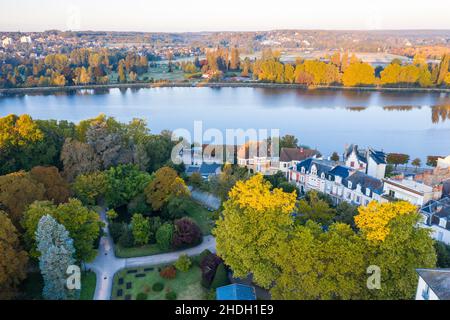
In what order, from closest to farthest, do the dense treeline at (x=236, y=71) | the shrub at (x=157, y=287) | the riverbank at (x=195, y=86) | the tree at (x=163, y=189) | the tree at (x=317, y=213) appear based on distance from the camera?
the shrub at (x=157, y=287)
the tree at (x=317, y=213)
the tree at (x=163, y=189)
the riverbank at (x=195, y=86)
the dense treeline at (x=236, y=71)

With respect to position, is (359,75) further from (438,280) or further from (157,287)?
(438,280)

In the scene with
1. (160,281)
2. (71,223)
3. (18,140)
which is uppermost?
(18,140)

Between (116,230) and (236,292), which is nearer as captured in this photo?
(236,292)

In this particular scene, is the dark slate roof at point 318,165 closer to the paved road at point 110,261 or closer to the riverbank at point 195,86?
the paved road at point 110,261

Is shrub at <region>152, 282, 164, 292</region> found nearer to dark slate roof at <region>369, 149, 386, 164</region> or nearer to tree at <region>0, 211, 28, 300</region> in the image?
tree at <region>0, 211, 28, 300</region>

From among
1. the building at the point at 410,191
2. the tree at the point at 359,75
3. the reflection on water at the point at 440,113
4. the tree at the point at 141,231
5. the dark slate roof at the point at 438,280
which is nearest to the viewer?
the dark slate roof at the point at 438,280

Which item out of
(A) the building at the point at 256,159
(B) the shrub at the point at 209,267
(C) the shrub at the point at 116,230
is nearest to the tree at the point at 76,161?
(C) the shrub at the point at 116,230

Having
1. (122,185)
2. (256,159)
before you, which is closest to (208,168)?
(256,159)

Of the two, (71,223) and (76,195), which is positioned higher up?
(71,223)
